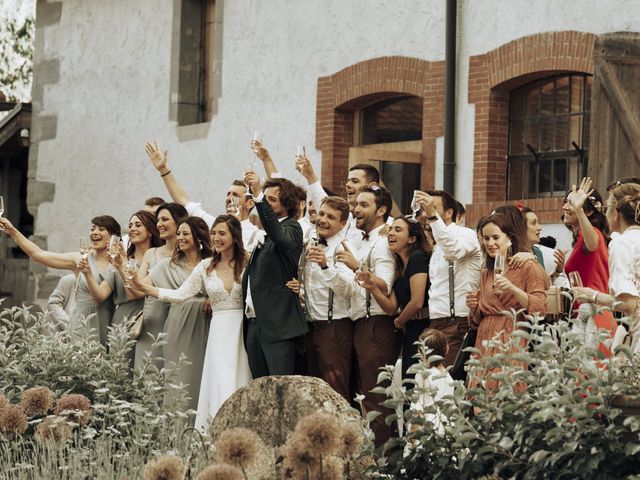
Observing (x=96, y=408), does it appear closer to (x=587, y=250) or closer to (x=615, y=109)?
(x=587, y=250)

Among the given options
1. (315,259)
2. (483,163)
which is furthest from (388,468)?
(483,163)

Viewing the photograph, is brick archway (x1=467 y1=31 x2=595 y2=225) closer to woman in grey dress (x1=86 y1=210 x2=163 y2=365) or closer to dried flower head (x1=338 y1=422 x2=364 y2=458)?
woman in grey dress (x1=86 y1=210 x2=163 y2=365)

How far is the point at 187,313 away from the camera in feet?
33.0

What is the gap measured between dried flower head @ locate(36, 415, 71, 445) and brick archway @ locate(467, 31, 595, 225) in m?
6.10

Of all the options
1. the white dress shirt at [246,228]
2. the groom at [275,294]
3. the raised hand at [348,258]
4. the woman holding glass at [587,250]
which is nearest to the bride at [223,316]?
the groom at [275,294]

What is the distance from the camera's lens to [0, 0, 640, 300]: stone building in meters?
11.9

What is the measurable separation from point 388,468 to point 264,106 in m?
9.70

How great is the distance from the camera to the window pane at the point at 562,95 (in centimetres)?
1201

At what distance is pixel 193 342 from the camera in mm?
10023

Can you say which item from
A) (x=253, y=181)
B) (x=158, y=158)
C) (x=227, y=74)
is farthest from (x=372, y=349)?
(x=227, y=74)

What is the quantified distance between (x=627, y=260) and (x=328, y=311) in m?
2.59

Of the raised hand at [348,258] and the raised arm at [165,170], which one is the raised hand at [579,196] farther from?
the raised arm at [165,170]

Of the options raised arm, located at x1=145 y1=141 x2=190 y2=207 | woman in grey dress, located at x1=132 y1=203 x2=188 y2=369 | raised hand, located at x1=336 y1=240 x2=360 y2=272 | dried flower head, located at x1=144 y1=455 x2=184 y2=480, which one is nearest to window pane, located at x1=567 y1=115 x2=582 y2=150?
raised arm, located at x1=145 y1=141 x2=190 y2=207

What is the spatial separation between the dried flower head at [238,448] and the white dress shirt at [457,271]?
370cm
